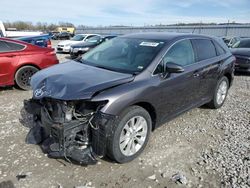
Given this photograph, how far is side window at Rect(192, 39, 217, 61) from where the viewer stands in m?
4.69

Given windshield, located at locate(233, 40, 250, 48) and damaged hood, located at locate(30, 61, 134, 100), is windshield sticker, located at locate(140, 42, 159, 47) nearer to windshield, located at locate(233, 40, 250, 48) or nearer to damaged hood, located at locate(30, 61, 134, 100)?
damaged hood, located at locate(30, 61, 134, 100)

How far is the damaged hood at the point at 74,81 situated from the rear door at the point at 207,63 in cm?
183

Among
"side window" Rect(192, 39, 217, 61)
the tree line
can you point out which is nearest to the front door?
"side window" Rect(192, 39, 217, 61)

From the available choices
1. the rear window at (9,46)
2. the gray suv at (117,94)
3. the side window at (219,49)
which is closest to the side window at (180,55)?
the gray suv at (117,94)

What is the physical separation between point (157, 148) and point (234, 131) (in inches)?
64.7

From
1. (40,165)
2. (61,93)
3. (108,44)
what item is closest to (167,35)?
(108,44)

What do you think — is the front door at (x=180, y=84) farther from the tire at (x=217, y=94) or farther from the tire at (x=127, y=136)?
the tire at (x=217, y=94)

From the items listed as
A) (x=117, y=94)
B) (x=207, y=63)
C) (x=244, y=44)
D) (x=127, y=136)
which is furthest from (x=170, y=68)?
(x=244, y=44)

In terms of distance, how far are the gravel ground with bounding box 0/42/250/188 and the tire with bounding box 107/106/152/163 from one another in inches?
5.6

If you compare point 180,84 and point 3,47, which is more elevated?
point 3,47

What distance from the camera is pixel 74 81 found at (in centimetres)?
324

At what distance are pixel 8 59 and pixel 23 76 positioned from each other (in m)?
0.58

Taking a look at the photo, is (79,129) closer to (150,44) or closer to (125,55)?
(125,55)

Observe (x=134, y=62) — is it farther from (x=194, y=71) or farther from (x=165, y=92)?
(x=194, y=71)
